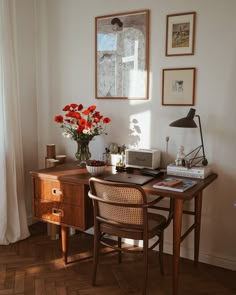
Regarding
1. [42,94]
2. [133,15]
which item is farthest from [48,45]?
[133,15]

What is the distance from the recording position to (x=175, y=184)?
7.06 feet

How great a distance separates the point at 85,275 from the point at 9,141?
135 cm

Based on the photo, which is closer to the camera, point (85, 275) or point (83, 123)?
point (85, 275)

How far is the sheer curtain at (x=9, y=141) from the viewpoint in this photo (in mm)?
2832

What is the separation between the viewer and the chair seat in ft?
6.99

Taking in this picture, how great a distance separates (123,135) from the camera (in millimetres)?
2934

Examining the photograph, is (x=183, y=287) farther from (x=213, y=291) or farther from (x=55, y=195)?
(x=55, y=195)

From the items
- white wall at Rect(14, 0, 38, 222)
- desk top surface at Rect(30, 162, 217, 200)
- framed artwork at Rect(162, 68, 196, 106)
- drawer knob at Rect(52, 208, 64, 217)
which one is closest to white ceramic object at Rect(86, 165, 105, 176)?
desk top surface at Rect(30, 162, 217, 200)

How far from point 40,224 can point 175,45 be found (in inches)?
89.4

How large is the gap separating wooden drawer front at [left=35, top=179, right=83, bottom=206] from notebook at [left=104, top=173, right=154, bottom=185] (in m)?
0.26

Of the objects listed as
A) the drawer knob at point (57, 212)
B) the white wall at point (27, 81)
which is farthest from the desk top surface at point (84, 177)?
the white wall at point (27, 81)

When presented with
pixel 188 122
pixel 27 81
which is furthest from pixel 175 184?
pixel 27 81

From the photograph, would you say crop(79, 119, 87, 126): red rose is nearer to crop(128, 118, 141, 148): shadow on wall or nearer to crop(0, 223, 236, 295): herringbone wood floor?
crop(128, 118, 141, 148): shadow on wall

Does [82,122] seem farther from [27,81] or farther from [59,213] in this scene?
[27,81]
